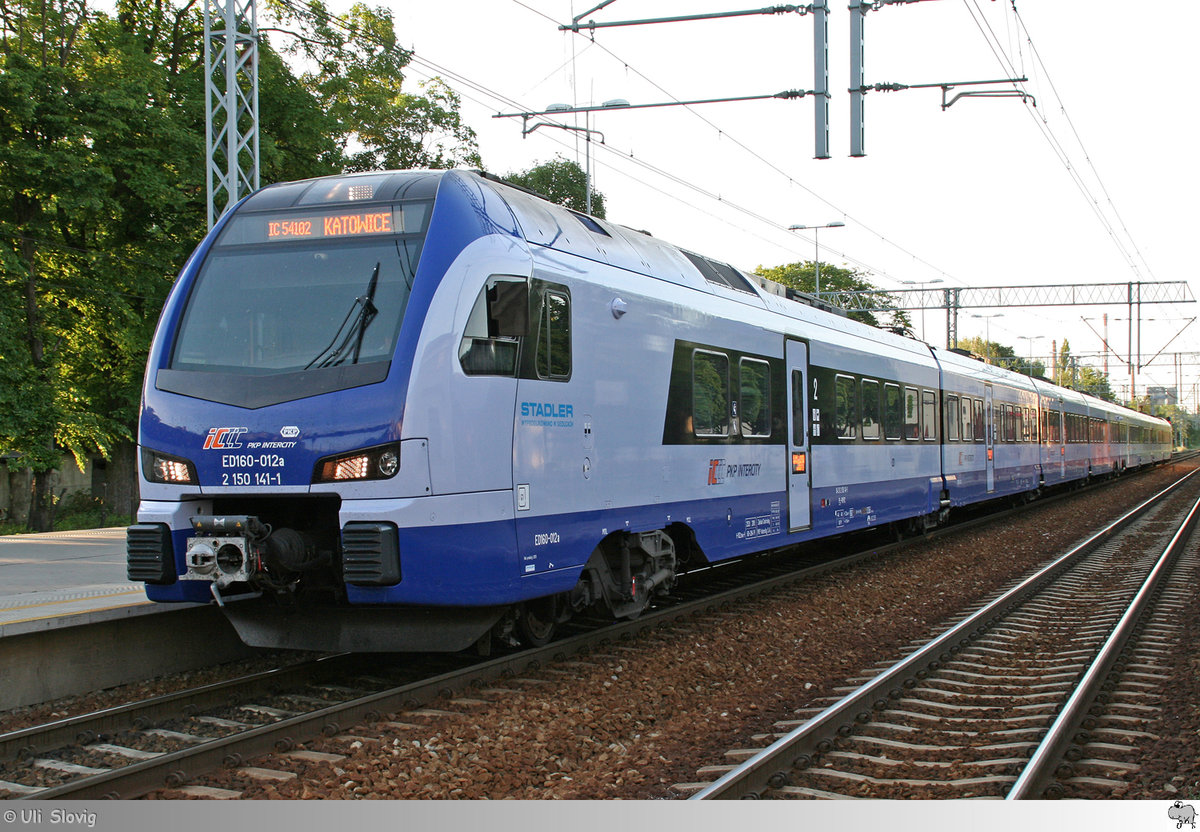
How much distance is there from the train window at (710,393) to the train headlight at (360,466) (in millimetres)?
3808

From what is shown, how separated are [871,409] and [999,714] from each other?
8.38m

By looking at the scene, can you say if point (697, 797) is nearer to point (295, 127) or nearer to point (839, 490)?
point (839, 490)

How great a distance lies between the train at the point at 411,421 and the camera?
646cm

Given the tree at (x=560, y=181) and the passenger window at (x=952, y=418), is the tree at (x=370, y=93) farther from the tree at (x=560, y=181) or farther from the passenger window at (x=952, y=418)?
the passenger window at (x=952, y=418)

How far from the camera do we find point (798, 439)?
12.0m

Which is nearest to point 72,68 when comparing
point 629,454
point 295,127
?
point 295,127

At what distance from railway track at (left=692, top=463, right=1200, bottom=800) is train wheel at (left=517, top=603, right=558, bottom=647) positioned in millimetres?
2298

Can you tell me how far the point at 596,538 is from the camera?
26.0 ft

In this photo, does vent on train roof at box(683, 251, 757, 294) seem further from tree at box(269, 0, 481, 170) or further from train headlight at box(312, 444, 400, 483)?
tree at box(269, 0, 481, 170)

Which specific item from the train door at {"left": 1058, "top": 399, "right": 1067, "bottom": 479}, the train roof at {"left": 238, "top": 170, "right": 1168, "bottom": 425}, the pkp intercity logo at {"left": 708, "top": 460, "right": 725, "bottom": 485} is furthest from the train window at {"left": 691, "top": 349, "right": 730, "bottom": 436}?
the train door at {"left": 1058, "top": 399, "right": 1067, "bottom": 479}

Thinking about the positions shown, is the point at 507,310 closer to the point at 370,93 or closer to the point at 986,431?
the point at 986,431

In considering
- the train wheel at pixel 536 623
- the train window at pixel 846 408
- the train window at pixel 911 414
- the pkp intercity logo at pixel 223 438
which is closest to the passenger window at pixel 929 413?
the train window at pixel 911 414

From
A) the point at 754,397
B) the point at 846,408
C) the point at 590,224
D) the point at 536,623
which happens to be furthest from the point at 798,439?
the point at 536,623

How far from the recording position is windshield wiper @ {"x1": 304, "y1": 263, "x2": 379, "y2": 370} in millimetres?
6684
